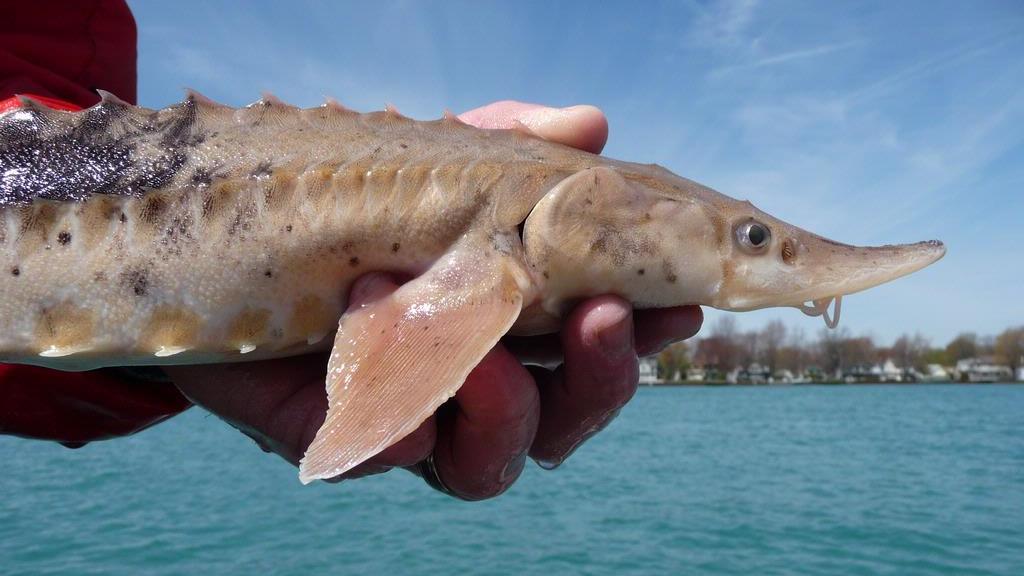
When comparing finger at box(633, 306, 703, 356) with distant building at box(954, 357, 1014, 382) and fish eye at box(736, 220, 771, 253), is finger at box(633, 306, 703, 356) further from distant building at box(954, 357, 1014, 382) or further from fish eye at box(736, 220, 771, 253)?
distant building at box(954, 357, 1014, 382)

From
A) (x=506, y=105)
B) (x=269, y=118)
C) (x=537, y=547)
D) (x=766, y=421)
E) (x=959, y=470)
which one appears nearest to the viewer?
(x=269, y=118)

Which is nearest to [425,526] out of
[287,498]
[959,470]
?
[287,498]

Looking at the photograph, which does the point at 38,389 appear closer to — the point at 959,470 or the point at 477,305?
the point at 477,305

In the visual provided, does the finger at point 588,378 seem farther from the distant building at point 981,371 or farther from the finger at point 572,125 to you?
the distant building at point 981,371

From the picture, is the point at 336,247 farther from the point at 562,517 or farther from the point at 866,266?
the point at 562,517

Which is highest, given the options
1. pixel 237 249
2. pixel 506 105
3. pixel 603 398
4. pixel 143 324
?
pixel 506 105

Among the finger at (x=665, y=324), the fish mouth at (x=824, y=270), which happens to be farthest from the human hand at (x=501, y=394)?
Answer: the fish mouth at (x=824, y=270)
